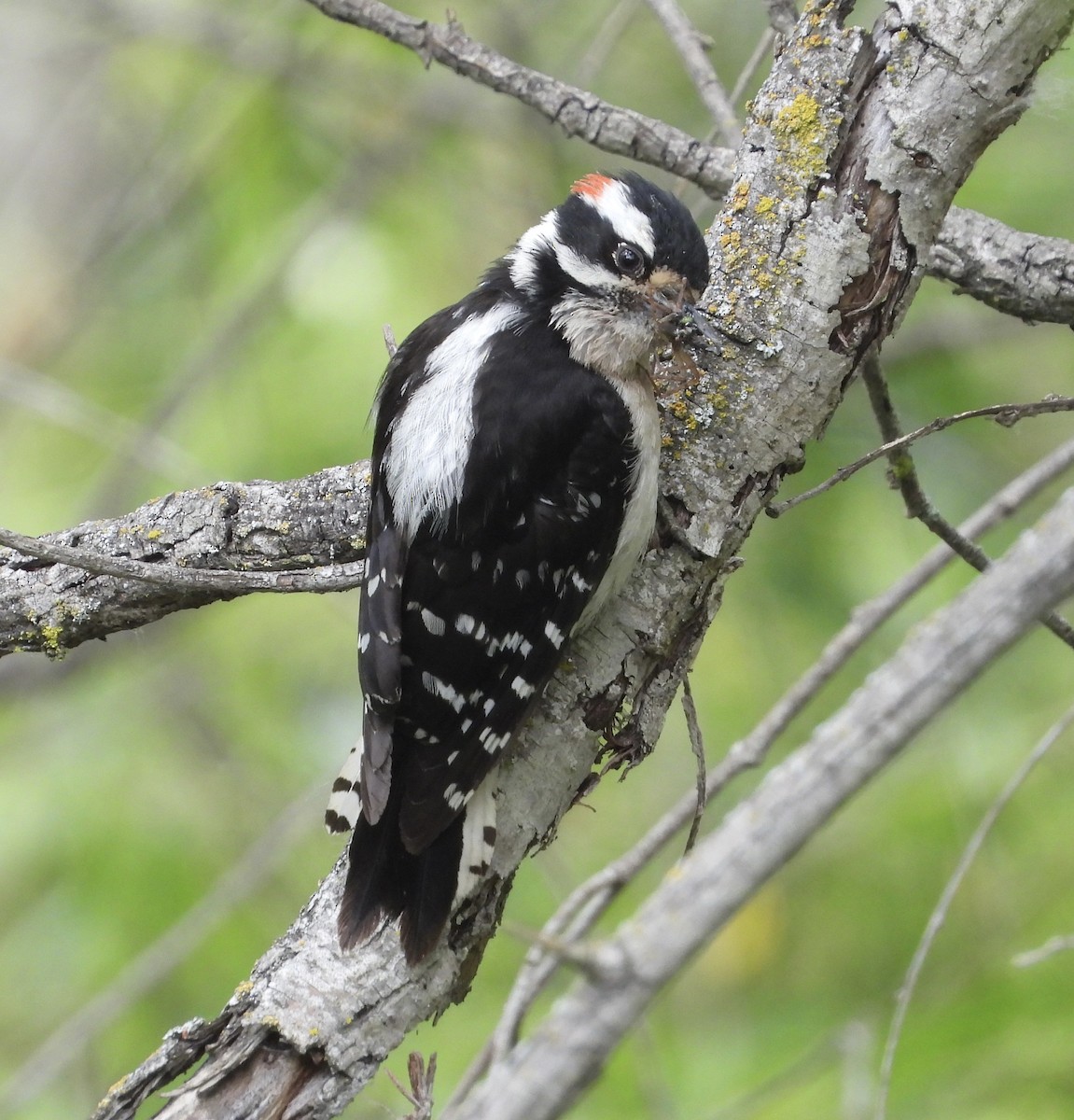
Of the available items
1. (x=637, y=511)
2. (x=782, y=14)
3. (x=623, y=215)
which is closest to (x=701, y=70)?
(x=782, y=14)

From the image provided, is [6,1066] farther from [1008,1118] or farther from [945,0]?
[945,0]

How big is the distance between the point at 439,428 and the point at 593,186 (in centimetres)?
77

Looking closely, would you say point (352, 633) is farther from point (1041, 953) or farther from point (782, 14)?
point (1041, 953)

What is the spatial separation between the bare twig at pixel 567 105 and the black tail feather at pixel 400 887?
162cm

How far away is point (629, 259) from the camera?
2586 millimetres

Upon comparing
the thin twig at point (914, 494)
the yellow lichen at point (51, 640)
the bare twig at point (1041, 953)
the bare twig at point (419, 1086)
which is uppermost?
the yellow lichen at point (51, 640)

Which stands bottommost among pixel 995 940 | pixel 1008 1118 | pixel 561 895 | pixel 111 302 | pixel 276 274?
pixel 1008 1118

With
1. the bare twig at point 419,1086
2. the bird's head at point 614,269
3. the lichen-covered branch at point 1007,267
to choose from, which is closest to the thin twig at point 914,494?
the lichen-covered branch at point 1007,267

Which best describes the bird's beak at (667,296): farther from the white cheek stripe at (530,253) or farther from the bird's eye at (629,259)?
the white cheek stripe at (530,253)

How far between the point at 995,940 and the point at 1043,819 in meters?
0.38

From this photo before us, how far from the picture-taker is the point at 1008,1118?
241 centimetres

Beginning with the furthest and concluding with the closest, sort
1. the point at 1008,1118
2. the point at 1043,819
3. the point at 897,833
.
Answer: the point at 897,833, the point at 1043,819, the point at 1008,1118

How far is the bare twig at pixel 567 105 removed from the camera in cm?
274

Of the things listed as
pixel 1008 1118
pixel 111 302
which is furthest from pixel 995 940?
pixel 111 302
